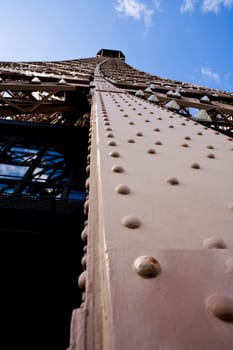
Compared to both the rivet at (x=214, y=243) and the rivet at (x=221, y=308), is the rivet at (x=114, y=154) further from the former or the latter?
the rivet at (x=221, y=308)

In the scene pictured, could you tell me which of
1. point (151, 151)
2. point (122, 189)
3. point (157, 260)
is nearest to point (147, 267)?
point (157, 260)

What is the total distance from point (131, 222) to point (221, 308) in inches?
11.9

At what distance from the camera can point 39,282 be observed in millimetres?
3221

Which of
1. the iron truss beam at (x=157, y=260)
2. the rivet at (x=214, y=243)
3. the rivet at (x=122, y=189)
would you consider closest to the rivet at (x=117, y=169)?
the iron truss beam at (x=157, y=260)

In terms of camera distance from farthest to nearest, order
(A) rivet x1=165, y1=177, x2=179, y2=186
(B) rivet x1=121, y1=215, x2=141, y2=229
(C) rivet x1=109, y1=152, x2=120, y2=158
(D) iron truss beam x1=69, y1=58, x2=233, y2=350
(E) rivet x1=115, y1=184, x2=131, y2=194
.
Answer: (C) rivet x1=109, y1=152, x2=120, y2=158, (A) rivet x1=165, y1=177, x2=179, y2=186, (E) rivet x1=115, y1=184, x2=131, y2=194, (B) rivet x1=121, y1=215, x2=141, y2=229, (D) iron truss beam x1=69, y1=58, x2=233, y2=350

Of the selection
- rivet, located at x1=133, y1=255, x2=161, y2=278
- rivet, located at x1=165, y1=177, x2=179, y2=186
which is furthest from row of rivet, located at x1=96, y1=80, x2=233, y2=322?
rivet, located at x1=165, y1=177, x2=179, y2=186

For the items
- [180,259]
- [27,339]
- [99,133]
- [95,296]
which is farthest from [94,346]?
[27,339]

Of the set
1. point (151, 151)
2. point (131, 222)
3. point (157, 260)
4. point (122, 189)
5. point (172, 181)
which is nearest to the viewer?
point (157, 260)

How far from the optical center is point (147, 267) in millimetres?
578

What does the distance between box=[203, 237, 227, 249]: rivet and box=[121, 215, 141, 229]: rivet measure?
0.17m

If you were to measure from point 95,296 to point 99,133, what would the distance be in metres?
1.24

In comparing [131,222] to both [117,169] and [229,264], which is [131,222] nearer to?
[229,264]

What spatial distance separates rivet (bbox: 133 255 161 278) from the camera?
1.89 feet

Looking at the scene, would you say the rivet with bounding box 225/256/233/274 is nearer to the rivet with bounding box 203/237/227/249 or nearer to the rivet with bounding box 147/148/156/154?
the rivet with bounding box 203/237/227/249
